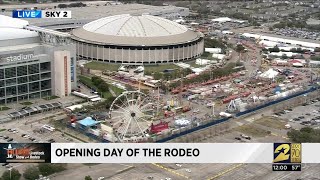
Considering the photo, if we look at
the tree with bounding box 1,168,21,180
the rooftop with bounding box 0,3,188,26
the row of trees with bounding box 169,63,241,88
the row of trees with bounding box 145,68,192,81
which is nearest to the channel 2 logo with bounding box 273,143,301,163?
the tree with bounding box 1,168,21,180

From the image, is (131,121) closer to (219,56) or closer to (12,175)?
(12,175)

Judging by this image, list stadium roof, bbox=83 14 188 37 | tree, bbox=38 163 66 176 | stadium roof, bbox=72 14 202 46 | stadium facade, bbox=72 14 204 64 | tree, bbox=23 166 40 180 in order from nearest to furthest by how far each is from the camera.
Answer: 1. tree, bbox=23 166 40 180
2. tree, bbox=38 163 66 176
3. stadium facade, bbox=72 14 204 64
4. stadium roof, bbox=72 14 202 46
5. stadium roof, bbox=83 14 188 37

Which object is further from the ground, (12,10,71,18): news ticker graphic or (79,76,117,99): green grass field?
(12,10,71,18): news ticker graphic

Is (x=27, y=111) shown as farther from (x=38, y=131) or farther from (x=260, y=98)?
→ (x=260, y=98)

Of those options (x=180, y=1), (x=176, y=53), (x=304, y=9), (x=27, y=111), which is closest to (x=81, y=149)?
(x=27, y=111)

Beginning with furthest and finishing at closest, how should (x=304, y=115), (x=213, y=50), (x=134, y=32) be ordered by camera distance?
1. (x=213, y=50)
2. (x=134, y=32)
3. (x=304, y=115)

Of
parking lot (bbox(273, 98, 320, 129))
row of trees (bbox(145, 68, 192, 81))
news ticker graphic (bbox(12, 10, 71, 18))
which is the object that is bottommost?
parking lot (bbox(273, 98, 320, 129))

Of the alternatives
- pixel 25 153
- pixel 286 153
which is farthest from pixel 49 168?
pixel 286 153

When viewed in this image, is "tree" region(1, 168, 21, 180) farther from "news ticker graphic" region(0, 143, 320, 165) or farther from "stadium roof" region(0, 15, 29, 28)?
"stadium roof" region(0, 15, 29, 28)
